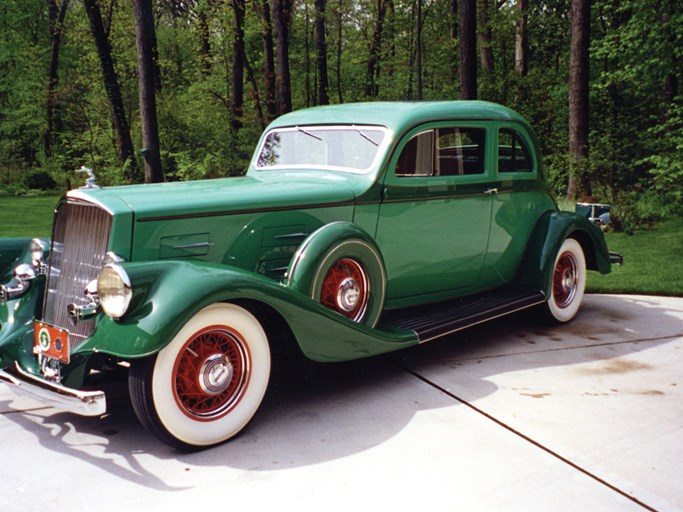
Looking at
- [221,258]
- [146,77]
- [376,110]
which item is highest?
[146,77]

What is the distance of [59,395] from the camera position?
3.05 m

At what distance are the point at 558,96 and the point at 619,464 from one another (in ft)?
54.5

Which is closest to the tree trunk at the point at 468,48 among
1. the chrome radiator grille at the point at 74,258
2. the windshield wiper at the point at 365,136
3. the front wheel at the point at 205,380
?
the windshield wiper at the point at 365,136

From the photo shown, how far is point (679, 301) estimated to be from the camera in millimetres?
6410

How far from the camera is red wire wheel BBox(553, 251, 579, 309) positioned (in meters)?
5.70

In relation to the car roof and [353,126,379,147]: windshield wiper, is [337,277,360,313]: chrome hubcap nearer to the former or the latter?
[353,126,379,147]: windshield wiper

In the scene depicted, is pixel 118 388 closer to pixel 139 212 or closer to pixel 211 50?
pixel 139 212

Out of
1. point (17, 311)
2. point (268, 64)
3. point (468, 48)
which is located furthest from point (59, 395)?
point (268, 64)

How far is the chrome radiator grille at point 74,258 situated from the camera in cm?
350

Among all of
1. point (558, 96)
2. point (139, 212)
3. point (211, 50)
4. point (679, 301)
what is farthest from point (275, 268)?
point (211, 50)

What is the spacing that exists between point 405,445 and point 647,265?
5.91m

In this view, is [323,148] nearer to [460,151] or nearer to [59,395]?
[460,151]

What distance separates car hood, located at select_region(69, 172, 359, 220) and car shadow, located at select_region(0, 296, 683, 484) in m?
1.04

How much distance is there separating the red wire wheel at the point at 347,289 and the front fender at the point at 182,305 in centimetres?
36
